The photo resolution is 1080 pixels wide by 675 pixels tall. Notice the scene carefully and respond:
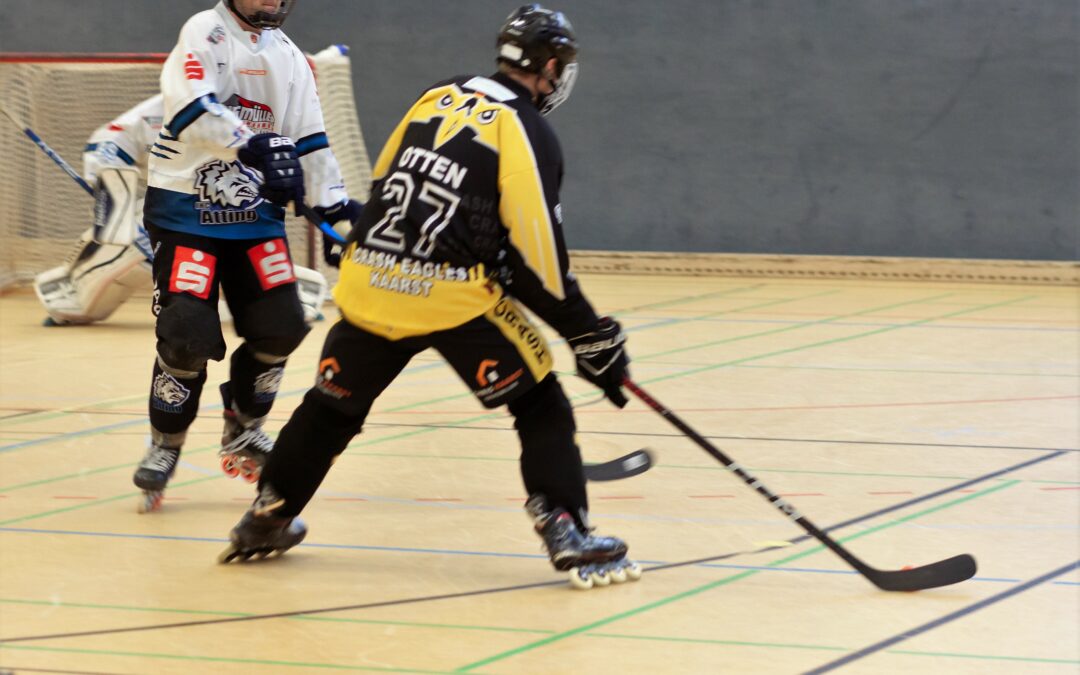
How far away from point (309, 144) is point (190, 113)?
44cm

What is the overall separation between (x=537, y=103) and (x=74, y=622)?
5.19ft

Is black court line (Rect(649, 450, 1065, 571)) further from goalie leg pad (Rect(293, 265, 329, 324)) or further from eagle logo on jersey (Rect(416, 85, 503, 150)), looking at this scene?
goalie leg pad (Rect(293, 265, 329, 324))

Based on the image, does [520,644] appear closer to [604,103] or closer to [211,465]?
[211,465]

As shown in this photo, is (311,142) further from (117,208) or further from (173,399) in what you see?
(117,208)

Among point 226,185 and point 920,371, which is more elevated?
point 226,185

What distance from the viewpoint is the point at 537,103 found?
3445 mm

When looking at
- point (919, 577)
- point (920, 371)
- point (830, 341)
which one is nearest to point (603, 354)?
point (919, 577)

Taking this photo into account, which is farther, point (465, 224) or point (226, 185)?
point (226, 185)

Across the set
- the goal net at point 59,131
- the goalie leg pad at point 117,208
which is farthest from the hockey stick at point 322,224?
the goal net at point 59,131

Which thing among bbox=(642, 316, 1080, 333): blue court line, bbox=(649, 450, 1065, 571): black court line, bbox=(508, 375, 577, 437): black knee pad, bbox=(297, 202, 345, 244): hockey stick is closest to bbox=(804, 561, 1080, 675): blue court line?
bbox=(649, 450, 1065, 571): black court line

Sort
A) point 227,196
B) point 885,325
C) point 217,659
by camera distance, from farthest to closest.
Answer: point 885,325 → point 227,196 → point 217,659

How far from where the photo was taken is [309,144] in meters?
4.16

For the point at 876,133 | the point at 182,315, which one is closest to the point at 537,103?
the point at 182,315

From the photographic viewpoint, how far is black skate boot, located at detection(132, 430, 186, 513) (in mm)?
4020
